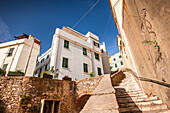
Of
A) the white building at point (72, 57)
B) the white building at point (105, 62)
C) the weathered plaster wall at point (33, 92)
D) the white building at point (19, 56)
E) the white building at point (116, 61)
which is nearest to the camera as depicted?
the weathered plaster wall at point (33, 92)

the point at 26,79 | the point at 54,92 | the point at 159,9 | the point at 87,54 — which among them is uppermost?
the point at 87,54

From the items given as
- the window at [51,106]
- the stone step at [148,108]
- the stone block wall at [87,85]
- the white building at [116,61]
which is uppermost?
the white building at [116,61]

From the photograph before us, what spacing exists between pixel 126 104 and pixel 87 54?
507 inches

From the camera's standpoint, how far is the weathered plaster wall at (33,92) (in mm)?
6301

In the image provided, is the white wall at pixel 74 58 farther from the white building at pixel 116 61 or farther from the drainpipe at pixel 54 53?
the white building at pixel 116 61

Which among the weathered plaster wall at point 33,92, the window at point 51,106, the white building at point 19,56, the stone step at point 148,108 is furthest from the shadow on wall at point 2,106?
the stone step at point 148,108

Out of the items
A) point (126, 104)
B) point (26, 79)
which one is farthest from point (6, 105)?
point (126, 104)

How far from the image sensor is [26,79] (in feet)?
23.4

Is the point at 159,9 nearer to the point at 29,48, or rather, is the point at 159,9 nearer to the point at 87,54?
the point at 87,54

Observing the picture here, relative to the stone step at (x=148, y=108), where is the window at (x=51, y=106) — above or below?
below

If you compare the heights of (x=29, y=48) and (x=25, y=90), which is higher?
(x=29, y=48)

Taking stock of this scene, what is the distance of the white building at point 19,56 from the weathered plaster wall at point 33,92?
530cm

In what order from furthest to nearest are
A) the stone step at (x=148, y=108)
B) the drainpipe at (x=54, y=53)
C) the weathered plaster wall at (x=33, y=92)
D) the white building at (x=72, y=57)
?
the white building at (x=72, y=57) < the drainpipe at (x=54, y=53) < the weathered plaster wall at (x=33, y=92) < the stone step at (x=148, y=108)

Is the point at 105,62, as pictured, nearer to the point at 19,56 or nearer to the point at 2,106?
the point at 19,56
